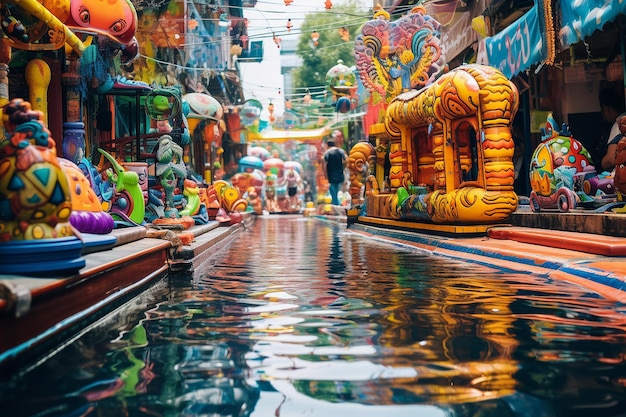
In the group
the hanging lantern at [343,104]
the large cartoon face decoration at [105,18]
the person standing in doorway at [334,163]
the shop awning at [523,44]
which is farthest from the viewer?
the person standing in doorway at [334,163]

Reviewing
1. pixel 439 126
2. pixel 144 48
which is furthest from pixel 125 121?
pixel 439 126

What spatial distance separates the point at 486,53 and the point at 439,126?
382 centimetres

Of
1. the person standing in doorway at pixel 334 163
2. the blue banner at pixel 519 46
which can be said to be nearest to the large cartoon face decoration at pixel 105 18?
the blue banner at pixel 519 46

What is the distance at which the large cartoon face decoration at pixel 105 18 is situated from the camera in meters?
9.91

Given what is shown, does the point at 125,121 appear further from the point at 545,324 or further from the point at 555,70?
the point at 545,324

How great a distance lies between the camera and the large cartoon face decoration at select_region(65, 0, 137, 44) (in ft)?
32.5

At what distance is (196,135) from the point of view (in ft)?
87.4

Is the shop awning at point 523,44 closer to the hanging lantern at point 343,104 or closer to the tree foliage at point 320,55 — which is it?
the hanging lantern at point 343,104

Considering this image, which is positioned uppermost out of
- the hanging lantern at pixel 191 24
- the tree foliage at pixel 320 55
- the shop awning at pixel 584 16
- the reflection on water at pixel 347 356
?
the tree foliage at pixel 320 55

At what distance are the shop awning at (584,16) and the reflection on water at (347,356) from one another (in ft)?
17.2

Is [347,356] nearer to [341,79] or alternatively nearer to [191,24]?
[191,24]

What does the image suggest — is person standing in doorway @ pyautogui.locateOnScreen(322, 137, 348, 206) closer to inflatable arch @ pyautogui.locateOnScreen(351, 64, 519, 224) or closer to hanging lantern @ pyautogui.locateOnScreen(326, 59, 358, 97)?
hanging lantern @ pyautogui.locateOnScreen(326, 59, 358, 97)

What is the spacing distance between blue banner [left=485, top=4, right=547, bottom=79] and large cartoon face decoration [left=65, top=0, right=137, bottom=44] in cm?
704

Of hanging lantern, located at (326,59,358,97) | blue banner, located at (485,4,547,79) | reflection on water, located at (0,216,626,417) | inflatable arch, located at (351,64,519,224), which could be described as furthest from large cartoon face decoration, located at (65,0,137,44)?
hanging lantern, located at (326,59,358,97)
